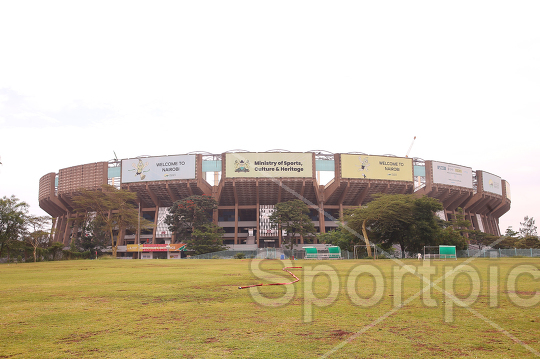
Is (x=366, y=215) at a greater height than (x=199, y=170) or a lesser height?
lesser

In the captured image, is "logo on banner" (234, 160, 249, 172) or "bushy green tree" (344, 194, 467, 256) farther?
"logo on banner" (234, 160, 249, 172)

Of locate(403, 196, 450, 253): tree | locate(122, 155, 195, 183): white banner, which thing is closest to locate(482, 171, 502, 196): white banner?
locate(403, 196, 450, 253): tree

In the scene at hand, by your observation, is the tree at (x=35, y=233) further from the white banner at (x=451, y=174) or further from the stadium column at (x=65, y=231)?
the white banner at (x=451, y=174)

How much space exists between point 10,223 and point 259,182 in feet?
122

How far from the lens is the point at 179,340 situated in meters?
5.11

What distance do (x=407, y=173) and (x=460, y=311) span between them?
6828 centimetres

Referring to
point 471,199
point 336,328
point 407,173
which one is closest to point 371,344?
point 336,328

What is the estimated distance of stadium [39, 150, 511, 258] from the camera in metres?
68.4

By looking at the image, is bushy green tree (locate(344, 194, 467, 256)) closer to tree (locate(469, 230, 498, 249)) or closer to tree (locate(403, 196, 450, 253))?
tree (locate(403, 196, 450, 253))

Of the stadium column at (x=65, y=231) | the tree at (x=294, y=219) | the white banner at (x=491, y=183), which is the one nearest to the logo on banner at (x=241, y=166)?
the tree at (x=294, y=219)

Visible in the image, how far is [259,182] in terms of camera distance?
67.8 meters

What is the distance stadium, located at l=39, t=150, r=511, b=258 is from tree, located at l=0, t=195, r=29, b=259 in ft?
76.9

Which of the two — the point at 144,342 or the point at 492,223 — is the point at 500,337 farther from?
the point at 492,223

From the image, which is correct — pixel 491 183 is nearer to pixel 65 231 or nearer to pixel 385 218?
pixel 385 218
